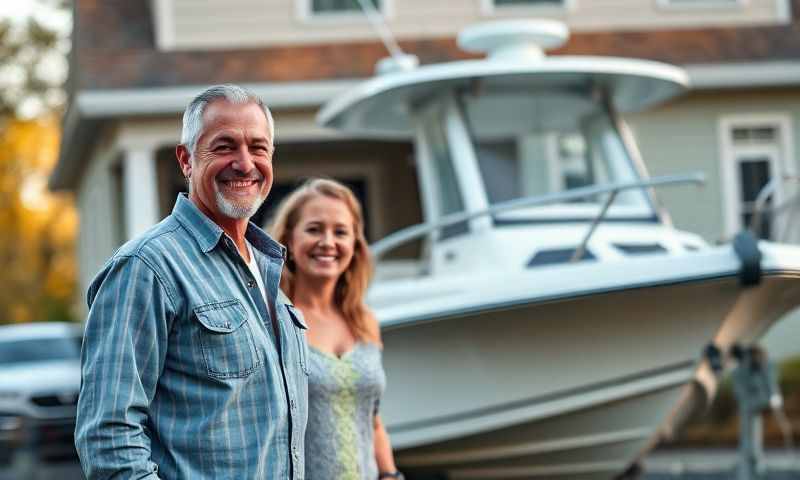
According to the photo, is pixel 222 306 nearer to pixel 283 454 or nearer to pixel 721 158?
pixel 283 454

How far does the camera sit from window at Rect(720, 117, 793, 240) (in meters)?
16.1

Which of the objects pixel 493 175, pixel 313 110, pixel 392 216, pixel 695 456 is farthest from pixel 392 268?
pixel 392 216

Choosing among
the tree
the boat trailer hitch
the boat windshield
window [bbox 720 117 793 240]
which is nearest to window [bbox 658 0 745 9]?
window [bbox 720 117 793 240]

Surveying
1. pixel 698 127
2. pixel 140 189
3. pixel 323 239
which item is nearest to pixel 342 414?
pixel 323 239

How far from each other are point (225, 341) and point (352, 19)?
43.4 feet

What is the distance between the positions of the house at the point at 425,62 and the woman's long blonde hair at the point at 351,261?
33.7ft

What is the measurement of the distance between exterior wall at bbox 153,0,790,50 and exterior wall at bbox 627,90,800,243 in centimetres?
89

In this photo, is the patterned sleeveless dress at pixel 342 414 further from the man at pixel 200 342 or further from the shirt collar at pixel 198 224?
the shirt collar at pixel 198 224

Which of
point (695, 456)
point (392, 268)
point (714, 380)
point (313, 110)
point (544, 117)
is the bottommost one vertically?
point (695, 456)

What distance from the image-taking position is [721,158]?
16.2 m

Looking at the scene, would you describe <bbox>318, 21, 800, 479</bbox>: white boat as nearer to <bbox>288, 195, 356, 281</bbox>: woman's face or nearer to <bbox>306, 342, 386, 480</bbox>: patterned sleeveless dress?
<bbox>288, 195, 356, 281</bbox>: woman's face

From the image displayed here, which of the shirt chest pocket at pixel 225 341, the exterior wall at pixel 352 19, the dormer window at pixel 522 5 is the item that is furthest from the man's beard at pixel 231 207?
the dormer window at pixel 522 5

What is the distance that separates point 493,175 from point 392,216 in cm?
838

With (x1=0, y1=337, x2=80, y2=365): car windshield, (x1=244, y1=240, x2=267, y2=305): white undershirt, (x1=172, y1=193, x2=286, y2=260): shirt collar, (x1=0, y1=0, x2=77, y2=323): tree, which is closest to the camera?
(x1=172, y1=193, x2=286, y2=260): shirt collar
